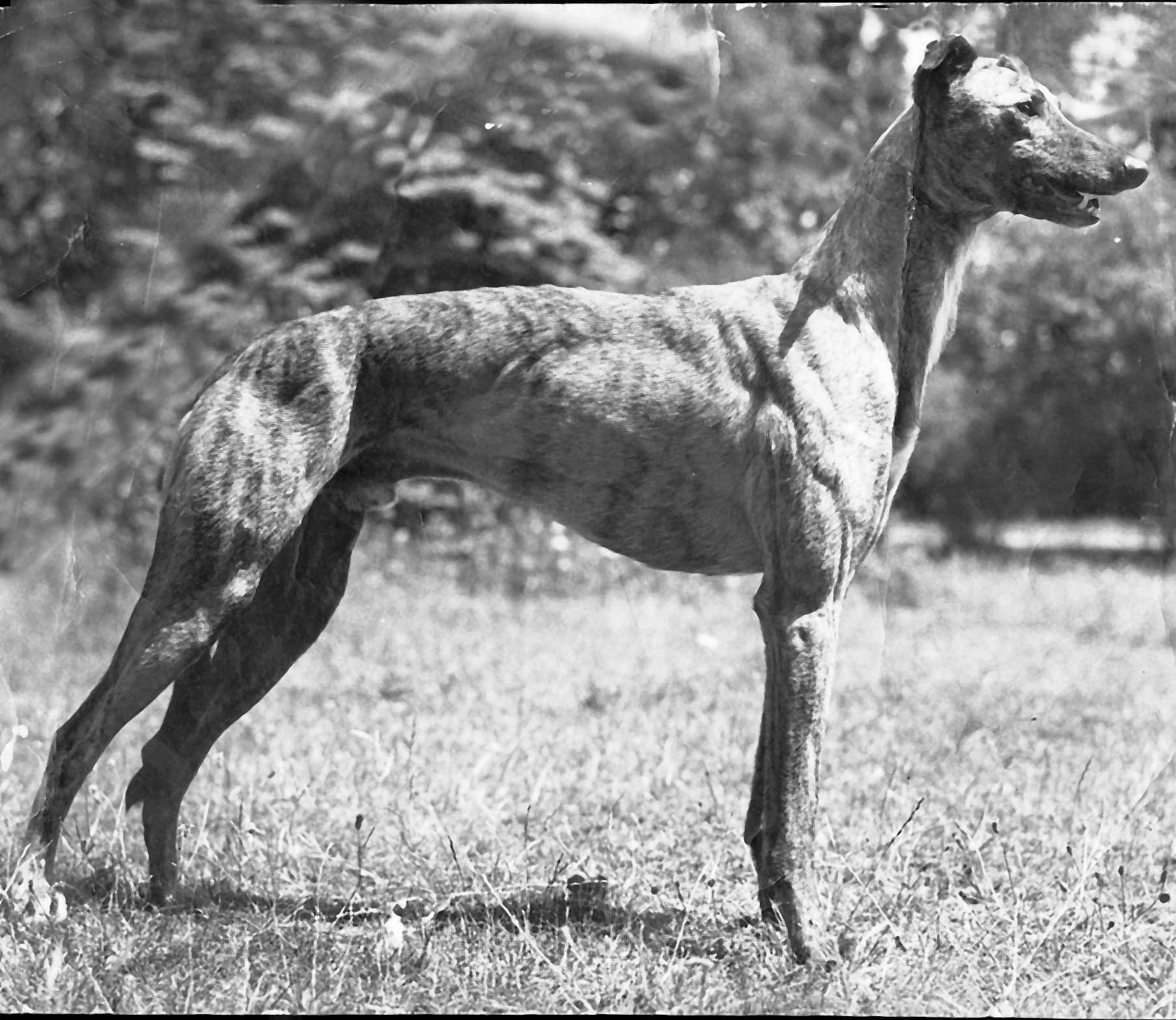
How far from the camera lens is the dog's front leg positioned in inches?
132

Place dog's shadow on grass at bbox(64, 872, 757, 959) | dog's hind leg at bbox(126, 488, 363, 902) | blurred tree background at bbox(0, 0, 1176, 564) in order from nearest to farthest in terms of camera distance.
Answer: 1. dog's shadow on grass at bbox(64, 872, 757, 959)
2. dog's hind leg at bbox(126, 488, 363, 902)
3. blurred tree background at bbox(0, 0, 1176, 564)

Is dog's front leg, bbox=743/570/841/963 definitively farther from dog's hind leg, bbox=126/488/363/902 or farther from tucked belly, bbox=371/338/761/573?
dog's hind leg, bbox=126/488/363/902

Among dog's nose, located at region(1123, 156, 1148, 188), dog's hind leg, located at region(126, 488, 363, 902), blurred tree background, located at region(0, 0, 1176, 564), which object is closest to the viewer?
dog's nose, located at region(1123, 156, 1148, 188)

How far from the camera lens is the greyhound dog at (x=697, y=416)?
336 centimetres

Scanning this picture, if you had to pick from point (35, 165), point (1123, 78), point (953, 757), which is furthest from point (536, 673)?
point (1123, 78)

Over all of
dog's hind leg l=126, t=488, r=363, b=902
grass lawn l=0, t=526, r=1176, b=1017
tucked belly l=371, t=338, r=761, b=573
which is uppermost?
tucked belly l=371, t=338, r=761, b=573

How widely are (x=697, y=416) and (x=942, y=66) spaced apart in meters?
1.09

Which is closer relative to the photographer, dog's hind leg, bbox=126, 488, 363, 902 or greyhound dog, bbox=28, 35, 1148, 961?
greyhound dog, bbox=28, 35, 1148, 961

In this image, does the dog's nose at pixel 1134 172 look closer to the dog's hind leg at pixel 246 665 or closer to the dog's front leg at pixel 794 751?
the dog's front leg at pixel 794 751

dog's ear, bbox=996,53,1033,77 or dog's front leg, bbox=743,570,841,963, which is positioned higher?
dog's ear, bbox=996,53,1033,77

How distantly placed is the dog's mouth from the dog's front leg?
1126 mm

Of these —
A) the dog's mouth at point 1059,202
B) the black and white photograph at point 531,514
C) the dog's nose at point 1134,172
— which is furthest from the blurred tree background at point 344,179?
the dog's nose at point 1134,172

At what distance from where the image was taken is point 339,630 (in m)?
7.27

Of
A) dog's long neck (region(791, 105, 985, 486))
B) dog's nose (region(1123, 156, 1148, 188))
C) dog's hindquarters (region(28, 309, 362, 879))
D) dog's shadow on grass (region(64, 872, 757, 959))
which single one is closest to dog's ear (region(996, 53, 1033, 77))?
dog's long neck (region(791, 105, 985, 486))
